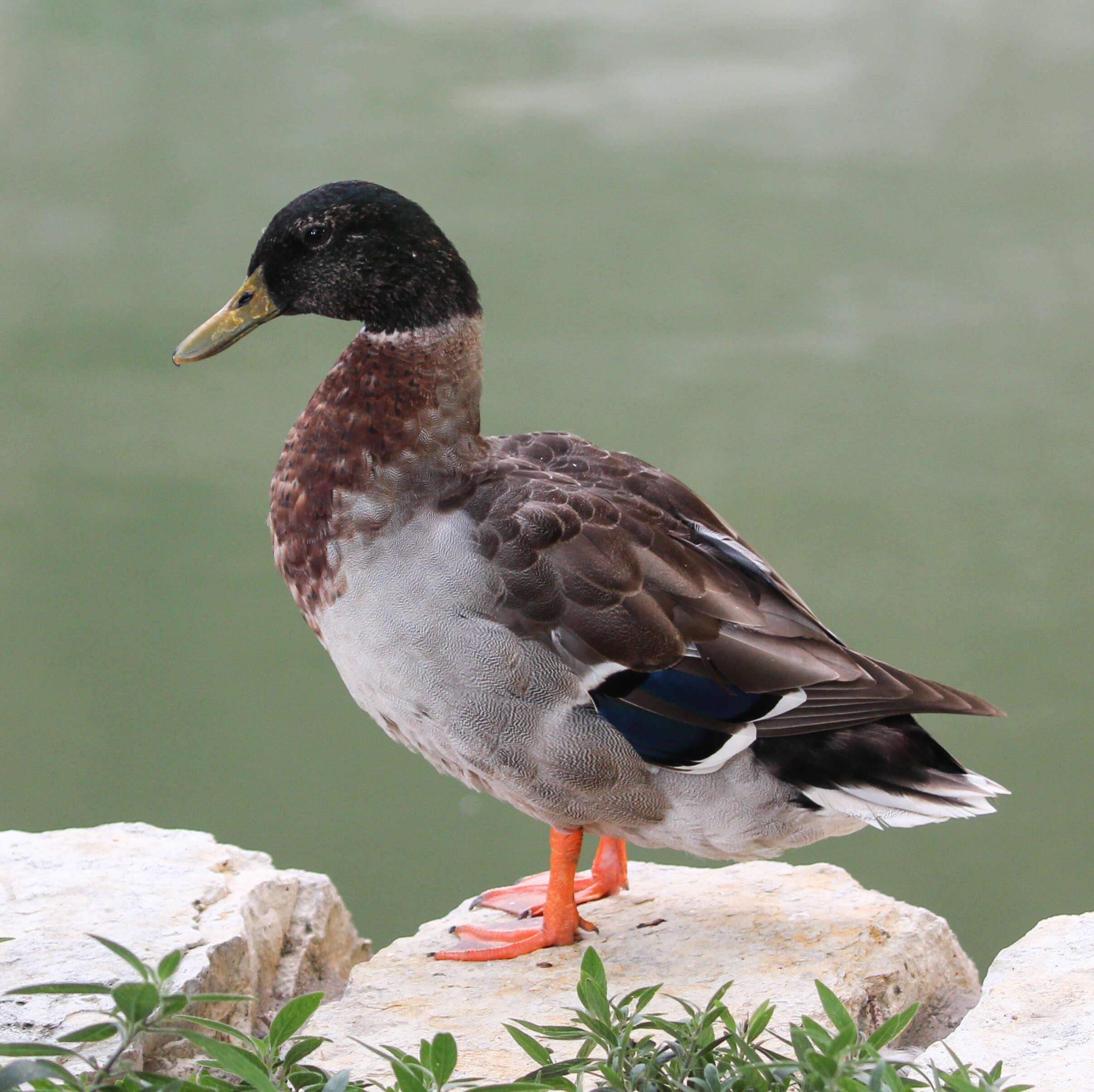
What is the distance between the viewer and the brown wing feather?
1539 millimetres

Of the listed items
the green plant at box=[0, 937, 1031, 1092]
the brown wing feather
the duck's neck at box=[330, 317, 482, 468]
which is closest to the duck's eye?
the duck's neck at box=[330, 317, 482, 468]

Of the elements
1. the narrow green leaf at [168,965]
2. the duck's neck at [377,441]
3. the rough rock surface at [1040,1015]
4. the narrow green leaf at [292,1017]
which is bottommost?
the rough rock surface at [1040,1015]

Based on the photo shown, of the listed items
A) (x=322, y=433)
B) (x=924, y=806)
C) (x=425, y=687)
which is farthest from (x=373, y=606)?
(x=924, y=806)

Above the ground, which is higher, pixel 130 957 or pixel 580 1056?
pixel 130 957

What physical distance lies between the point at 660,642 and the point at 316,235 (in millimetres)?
667

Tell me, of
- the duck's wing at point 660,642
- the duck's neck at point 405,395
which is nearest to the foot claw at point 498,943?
the duck's wing at point 660,642

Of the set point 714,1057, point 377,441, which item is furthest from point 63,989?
point 377,441

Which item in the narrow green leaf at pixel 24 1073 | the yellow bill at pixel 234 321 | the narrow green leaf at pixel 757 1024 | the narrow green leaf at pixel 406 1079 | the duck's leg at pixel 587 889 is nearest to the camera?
the narrow green leaf at pixel 24 1073

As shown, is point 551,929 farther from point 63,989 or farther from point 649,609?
point 63,989

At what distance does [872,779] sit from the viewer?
1562 millimetres

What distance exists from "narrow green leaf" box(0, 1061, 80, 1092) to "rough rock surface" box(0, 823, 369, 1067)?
758mm

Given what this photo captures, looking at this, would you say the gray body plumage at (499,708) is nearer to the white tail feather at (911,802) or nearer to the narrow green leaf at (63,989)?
the white tail feather at (911,802)

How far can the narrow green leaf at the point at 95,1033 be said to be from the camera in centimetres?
76

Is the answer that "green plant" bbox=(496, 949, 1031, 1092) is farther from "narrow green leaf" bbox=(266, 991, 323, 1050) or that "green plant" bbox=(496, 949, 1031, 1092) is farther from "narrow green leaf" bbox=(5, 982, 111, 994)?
"narrow green leaf" bbox=(5, 982, 111, 994)
